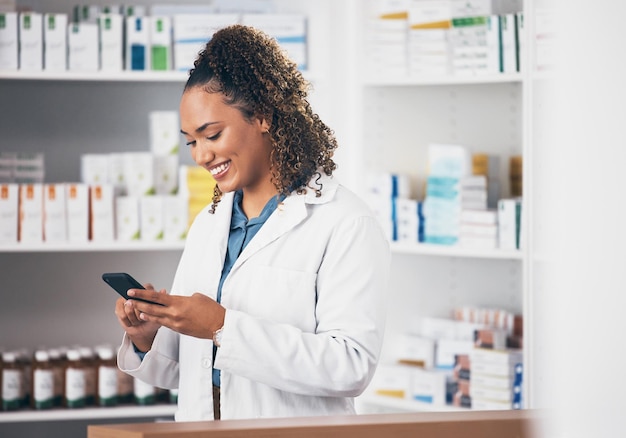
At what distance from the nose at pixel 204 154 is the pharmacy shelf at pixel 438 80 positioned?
4.86ft

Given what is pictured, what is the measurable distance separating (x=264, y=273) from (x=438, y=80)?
5.13 feet

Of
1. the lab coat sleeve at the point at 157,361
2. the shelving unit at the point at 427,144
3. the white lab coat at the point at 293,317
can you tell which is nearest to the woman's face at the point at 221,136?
the white lab coat at the point at 293,317

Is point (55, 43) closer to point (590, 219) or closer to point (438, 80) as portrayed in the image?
point (438, 80)

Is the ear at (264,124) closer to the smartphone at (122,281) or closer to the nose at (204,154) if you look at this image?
the nose at (204,154)

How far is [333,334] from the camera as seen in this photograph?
1.48 meters

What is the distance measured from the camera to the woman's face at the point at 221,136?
160 cm

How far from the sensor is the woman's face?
160 cm

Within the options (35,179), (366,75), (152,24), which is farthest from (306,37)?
(35,179)

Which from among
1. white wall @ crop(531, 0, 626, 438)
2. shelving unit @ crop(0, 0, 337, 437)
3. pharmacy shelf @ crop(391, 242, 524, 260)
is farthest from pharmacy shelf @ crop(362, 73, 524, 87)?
white wall @ crop(531, 0, 626, 438)

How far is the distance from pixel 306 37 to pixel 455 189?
820mm

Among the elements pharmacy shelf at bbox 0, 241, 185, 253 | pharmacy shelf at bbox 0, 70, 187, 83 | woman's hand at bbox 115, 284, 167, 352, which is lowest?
woman's hand at bbox 115, 284, 167, 352

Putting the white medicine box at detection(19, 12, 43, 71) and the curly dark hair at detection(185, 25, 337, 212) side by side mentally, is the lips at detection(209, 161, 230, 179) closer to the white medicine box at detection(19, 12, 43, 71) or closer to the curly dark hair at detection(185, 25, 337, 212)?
the curly dark hair at detection(185, 25, 337, 212)

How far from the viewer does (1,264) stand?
338 cm

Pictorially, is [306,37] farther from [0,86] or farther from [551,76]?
[551,76]
